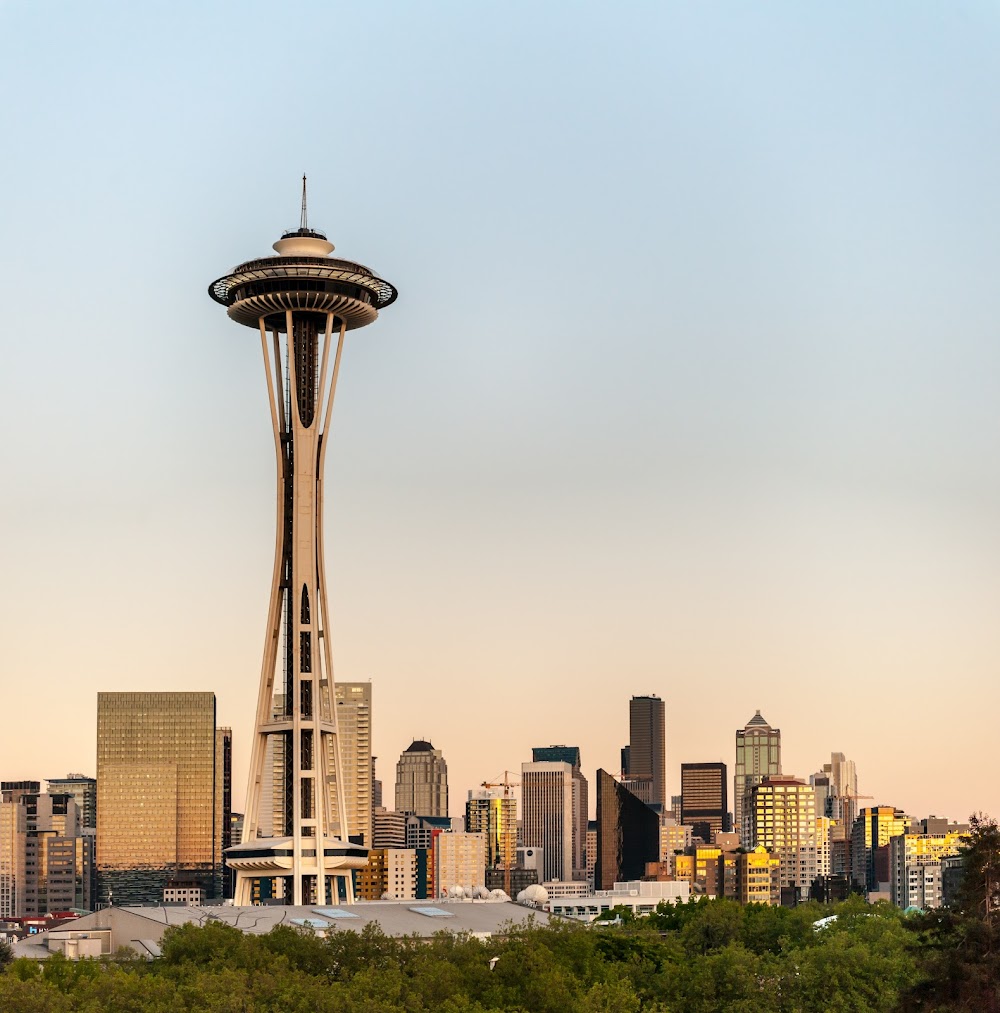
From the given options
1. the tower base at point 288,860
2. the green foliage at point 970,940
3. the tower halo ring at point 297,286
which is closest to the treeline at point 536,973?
the green foliage at point 970,940

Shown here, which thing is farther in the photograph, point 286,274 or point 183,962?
point 286,274

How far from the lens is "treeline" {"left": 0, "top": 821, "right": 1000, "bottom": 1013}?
6625cm

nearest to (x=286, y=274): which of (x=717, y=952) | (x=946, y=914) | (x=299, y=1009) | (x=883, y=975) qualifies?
(x=717, y=952)

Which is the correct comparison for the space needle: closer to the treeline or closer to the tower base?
the tower base

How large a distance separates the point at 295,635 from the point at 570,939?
62.5 m

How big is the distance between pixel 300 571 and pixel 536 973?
77700 millimetres

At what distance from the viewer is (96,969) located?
97562 millimetres

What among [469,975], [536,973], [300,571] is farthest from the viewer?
[300,571]

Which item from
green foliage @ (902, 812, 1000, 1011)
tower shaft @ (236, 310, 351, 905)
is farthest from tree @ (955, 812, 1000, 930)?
tower shaft @ (236, 310, 351, 905)

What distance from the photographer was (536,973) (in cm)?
8306

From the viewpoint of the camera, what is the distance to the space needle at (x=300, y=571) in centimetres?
15788

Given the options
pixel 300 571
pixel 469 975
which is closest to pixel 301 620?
pixel 300 571

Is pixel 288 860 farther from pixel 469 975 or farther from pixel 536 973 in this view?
pixel 536 973

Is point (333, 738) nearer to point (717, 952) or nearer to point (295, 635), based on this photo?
point (295, 635)
